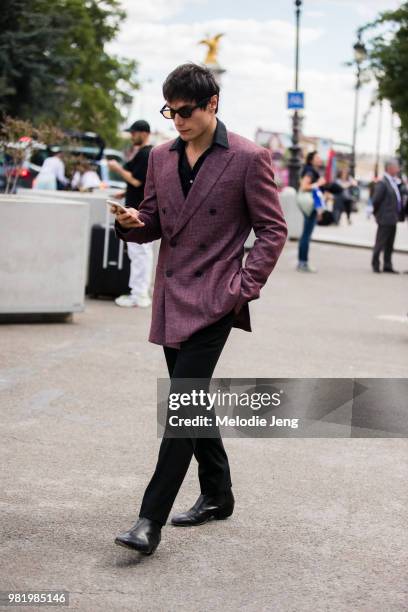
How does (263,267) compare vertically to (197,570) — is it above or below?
above

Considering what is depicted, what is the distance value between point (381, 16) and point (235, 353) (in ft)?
64.7

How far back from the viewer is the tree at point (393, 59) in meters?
26.5

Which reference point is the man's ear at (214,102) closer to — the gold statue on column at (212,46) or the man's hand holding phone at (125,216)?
the man's hand holding phone at (125,216)

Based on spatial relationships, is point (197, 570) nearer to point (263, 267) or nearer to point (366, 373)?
point (263, 267)

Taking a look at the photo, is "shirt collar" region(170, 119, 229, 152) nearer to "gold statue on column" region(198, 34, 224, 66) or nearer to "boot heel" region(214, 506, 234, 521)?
"boot heel" region(214, 506, 234, 521)

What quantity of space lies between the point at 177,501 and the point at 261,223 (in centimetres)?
142

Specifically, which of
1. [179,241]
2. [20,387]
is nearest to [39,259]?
[20,387]

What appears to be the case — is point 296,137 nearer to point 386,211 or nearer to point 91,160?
point 91,160

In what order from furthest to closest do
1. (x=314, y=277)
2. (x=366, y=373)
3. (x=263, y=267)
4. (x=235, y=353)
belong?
1. (x=314, y=277)
2. (x=235, y=353)
3. (x=366, y=373)
4. (x=263, y=267)

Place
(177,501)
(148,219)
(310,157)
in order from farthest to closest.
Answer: (310,157)
(177,501)
(148,219)

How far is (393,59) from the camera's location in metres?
26.6

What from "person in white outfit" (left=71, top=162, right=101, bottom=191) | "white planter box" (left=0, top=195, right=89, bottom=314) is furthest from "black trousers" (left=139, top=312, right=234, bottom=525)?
"person in white outfit" (left=71, top=162, right=101, bottom=191)

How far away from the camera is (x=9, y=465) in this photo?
5.71 meters

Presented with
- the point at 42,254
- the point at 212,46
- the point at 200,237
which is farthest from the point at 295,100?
the point at 200,237
